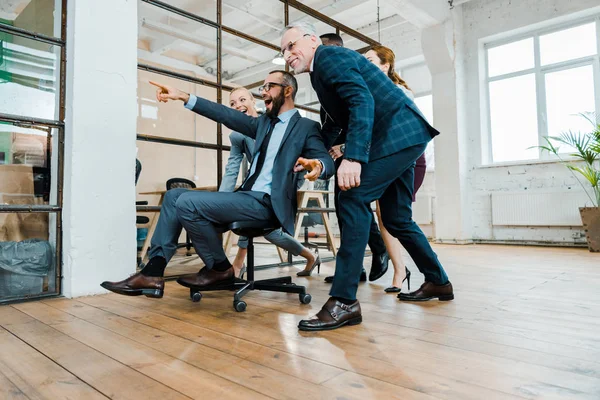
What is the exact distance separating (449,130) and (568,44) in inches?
72.1

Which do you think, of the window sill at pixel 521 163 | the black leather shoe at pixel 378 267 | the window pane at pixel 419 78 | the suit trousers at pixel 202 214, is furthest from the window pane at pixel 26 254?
the window pane at pixel 419 78

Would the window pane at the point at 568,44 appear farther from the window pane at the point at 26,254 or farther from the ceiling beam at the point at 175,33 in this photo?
the window pane at the point at 26,254

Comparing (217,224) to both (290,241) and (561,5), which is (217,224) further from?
(561,5)

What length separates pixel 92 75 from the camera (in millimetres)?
2119

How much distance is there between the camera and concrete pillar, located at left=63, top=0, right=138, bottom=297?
2.04 m

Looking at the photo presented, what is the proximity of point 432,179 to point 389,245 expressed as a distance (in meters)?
5.17

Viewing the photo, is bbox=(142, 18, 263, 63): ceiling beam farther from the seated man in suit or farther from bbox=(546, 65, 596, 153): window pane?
bbox=(546, 65, 596, 153): window pane

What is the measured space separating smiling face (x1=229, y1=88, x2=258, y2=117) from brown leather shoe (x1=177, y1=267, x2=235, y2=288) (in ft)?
3.28

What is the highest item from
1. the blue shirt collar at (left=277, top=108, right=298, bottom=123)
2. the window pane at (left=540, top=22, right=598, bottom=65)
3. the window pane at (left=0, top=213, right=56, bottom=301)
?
the window pane at (left=540, top=22, right=598, bottom=65)

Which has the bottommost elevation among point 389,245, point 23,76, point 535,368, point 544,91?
point 535,368

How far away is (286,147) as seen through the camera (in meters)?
1.90

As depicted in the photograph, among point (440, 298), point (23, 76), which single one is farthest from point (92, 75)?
point (440, 298)

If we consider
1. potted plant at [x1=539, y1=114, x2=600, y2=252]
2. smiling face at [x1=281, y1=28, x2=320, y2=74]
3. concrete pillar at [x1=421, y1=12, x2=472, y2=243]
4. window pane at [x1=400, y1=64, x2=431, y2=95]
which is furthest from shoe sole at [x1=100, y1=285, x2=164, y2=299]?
window pane at [x1=400, y1=64, x2=431, y2=95]

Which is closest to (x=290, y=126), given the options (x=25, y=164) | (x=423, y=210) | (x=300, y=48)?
(x=300, y=48)
